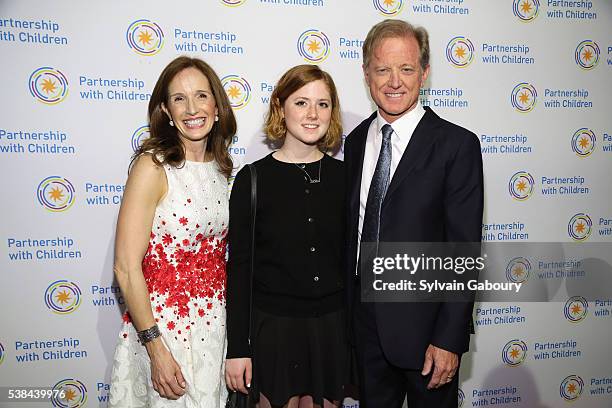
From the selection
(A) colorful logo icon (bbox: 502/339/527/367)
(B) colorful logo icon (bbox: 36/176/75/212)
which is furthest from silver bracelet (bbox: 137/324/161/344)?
(A) colorful logo icon (bbox: 502/339/527/367)

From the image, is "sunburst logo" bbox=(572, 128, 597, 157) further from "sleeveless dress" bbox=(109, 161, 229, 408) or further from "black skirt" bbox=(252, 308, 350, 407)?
"sleeveless dress" bbox=(109, 161, 229, 408)

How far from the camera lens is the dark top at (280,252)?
Result: 1844 millimetres

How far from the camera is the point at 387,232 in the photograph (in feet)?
5.75

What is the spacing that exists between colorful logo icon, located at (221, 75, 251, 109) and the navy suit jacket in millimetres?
1111

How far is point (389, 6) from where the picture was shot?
262 centimetres

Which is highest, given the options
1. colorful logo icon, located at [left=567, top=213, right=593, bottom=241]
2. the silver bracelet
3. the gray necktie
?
the gray necktie

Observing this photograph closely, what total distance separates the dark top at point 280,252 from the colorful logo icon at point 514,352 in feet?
5.78

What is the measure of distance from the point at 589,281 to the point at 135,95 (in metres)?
3.21

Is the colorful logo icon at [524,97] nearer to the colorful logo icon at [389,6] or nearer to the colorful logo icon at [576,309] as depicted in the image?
the colorful logo icon at [389,6]

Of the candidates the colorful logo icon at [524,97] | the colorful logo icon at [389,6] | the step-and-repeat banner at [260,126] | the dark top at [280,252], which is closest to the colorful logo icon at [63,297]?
the step-and-repeat banner at [260,126]

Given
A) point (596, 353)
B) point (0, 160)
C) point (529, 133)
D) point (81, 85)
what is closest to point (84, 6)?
point (81, 85)

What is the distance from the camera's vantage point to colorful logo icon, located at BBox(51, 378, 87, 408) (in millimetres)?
2465

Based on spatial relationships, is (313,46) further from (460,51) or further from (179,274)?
(179,274)

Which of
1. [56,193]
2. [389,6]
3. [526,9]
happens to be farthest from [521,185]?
[56,193]
